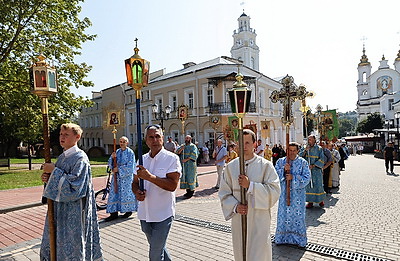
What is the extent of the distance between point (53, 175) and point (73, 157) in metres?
0.30

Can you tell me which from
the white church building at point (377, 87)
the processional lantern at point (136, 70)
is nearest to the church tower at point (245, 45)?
the white church building at point (377, 87)

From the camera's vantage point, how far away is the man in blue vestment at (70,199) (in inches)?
129

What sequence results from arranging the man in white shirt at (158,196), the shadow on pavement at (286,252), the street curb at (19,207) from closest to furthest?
the man in white shirt at (158,196)
the shadow on pavement at (286,252)
the street curb at (19,207)

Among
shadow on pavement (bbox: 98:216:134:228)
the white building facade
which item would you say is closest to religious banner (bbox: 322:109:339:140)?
→ the white building facade

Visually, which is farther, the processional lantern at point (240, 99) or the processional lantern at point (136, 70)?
the processional lantern at point (136, 70)

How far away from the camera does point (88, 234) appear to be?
3.57 meters

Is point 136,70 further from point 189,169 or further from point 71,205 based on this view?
point 189,169

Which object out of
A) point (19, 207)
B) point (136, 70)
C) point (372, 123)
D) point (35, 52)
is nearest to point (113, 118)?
point (136, 70)

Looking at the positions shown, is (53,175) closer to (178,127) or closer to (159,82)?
(178,127)

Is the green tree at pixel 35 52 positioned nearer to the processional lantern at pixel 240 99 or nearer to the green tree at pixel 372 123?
the processional lantern at pixel 240 99

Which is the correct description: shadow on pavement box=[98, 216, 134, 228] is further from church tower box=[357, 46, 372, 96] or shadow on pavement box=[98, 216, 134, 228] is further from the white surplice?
church tower box=[357, 46, 372, 96]

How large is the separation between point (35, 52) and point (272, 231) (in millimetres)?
15047

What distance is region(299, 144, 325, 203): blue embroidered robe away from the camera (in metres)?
8.01

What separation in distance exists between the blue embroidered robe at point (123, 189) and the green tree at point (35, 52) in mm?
9718
